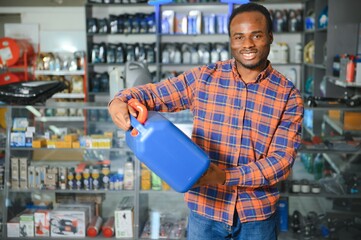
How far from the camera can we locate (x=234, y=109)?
5.28 ft

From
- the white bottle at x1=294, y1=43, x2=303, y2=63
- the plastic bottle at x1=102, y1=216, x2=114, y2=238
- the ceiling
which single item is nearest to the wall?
the ceiling

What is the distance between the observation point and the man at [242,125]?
1.52 m

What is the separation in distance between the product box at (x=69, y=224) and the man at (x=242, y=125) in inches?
82.0

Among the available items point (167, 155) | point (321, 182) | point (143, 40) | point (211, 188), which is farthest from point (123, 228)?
point (143, 40)

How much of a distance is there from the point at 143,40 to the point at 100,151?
3.65 meters

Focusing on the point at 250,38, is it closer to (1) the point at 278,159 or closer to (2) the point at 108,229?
(1) the point at 278,159

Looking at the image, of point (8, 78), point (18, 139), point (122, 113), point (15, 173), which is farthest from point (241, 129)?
point (8, 78)

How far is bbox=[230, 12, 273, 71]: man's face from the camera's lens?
59.9 inches

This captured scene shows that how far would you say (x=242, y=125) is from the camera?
62.6 inches

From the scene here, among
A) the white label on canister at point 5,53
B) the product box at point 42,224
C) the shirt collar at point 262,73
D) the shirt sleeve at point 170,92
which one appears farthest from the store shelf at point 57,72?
the shirt collar at point 262,73

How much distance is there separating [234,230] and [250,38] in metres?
0.68

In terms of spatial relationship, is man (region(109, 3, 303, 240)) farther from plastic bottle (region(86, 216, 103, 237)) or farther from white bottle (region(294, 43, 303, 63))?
white bottle (region(294, 43, 303, 63))

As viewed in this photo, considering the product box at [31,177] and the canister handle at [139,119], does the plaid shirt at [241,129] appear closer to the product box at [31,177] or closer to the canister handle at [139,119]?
the canister handle at [139,119]

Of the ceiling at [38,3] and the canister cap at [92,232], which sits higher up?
the ceiling at [38,3]
